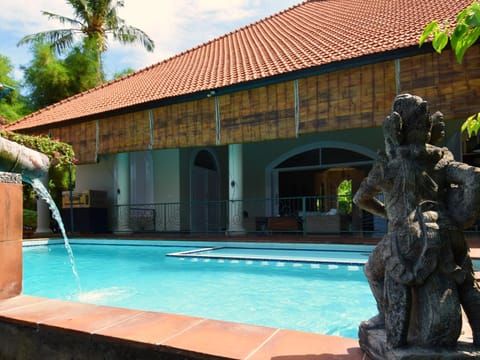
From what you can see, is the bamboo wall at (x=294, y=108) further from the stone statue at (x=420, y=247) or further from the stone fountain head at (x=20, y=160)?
the stone fountain head at (x=20, y=160)

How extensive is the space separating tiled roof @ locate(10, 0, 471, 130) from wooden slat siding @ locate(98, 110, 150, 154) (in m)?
0.43

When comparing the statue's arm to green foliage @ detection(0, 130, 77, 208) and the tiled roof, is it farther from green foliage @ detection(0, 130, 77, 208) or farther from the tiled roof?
green foliage @ detection(0, 130, 77, 208)

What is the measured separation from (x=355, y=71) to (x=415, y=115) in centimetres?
718

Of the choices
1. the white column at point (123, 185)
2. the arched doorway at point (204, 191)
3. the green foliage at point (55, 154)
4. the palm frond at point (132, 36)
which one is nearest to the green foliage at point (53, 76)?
the palm frond at point (132, 36)

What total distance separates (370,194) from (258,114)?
7.89 m

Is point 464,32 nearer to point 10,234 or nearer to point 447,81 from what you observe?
point 10,234

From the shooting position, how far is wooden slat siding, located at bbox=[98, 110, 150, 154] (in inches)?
445

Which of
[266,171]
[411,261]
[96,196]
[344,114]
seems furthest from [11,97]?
[411,261]

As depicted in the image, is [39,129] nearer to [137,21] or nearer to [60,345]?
[60,345]

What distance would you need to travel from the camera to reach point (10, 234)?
2885 millimetres

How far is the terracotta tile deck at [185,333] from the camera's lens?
1688mm

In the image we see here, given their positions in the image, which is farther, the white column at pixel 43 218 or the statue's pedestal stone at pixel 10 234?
the white column at pixel 43 218

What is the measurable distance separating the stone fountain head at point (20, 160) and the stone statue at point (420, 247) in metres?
2.59

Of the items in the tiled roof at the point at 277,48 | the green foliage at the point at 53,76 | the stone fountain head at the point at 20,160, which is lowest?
the stone fountain head at the point at 20,160
